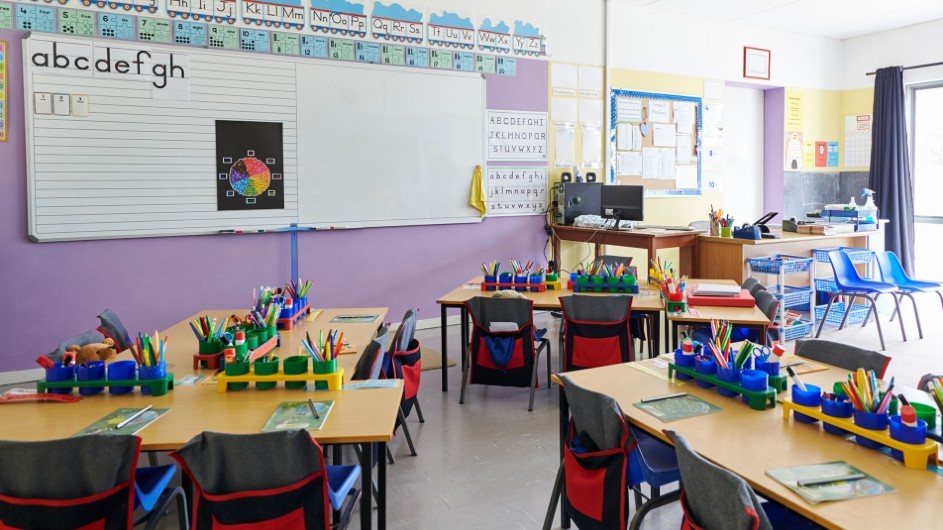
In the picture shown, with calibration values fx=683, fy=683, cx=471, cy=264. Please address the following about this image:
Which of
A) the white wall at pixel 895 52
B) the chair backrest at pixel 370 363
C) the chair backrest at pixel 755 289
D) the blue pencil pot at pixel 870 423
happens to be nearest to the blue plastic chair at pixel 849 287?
the chair backrest at pixel 755 289

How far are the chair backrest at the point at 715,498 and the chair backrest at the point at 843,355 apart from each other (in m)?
1.15

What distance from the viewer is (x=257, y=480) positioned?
6.14ft

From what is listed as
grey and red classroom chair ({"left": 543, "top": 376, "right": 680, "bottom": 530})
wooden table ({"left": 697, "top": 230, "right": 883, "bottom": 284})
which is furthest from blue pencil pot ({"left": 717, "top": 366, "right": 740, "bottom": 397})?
wooden table ({"left": 697, "top": 230, "right": 883, "bottom": 284})

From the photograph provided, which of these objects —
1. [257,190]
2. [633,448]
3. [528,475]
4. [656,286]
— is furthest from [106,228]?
[633,448]

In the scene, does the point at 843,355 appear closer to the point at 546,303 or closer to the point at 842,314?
the point at 546,303

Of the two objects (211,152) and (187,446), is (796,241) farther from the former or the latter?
(187,446)

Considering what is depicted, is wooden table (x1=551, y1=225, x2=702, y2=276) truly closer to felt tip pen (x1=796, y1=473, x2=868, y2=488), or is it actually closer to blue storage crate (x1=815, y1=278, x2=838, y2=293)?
blue storage crate (x1=815, y1=278, x2=838, y2=293)

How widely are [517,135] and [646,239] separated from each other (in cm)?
170

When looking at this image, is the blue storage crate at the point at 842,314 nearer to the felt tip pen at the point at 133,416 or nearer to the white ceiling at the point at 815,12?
the white ceiling at the point at 815,12

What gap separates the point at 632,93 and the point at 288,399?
6004 millimetres

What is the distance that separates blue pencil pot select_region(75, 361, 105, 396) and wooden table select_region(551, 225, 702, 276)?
438 cm

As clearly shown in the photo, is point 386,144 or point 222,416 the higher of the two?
point 386,144

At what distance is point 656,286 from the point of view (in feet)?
15.2

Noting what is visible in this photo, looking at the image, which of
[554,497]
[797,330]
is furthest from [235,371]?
[797,330]
